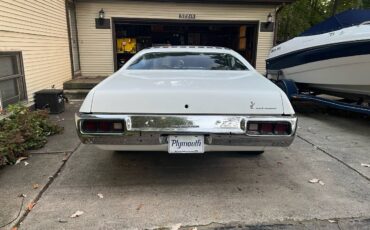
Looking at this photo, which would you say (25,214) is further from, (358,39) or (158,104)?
(358,39)

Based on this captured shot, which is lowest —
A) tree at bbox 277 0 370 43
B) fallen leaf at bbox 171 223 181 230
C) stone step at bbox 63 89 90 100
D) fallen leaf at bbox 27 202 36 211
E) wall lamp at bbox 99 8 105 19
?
fallen leaf at bbox 171 223 181 230

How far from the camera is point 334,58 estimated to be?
216 inches

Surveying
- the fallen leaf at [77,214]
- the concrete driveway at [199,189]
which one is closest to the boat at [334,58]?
the concrete driveway at [199,189]

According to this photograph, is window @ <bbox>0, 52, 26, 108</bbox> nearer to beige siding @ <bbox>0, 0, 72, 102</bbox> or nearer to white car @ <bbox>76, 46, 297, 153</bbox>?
beige siding @ <bbox>0, 0, 72, 102</bbox>

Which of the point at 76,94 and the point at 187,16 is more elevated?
the point at 187,16

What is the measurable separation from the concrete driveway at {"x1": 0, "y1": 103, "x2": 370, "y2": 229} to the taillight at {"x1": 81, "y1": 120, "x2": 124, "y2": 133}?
0.75m

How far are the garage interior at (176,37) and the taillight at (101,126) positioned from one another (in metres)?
10.3

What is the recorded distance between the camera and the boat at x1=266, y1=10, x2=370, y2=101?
4.98m

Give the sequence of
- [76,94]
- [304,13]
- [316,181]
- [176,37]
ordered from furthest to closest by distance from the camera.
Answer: [304,13] < [176,37] < [76,94] < [316,181]

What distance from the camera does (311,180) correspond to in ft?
11.1

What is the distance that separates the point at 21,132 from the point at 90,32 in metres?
6.85

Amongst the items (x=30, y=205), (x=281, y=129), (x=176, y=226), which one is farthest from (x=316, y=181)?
(x=30, y=205)

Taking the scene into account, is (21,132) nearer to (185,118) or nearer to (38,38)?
(185,118)

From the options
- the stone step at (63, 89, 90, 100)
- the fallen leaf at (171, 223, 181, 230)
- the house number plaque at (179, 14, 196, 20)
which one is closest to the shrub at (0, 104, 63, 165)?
the fallen leaf at (171, 223, 181, 230)
